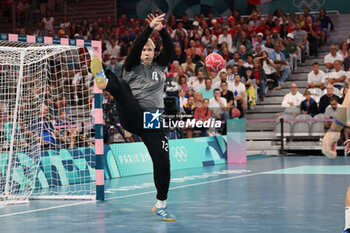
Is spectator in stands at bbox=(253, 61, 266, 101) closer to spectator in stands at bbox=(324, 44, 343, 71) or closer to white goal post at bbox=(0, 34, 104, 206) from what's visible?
spectator in stands at bbox=(324, 44, 343, 71)

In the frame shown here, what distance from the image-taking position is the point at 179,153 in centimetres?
1605

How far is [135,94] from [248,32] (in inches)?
680

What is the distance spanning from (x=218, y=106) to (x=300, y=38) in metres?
6.08

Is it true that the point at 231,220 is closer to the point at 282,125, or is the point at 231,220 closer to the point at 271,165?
the point at 271,165

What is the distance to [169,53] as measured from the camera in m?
7.91

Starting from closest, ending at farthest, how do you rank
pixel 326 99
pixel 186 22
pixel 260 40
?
1. pixel 326 99
2. pixel 260 40
3. pixel 186 22

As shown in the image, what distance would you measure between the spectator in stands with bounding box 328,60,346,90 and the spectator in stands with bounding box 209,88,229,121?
3.59 m

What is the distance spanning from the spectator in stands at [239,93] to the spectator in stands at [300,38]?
421cm

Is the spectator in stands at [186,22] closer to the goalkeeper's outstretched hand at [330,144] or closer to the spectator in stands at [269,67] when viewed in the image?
the spectator in stands at [269,67]

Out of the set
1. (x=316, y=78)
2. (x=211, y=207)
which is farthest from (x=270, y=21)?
(x=211, y=207)

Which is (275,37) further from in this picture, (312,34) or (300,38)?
(312,34)

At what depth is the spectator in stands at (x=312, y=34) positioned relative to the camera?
76.5 feet

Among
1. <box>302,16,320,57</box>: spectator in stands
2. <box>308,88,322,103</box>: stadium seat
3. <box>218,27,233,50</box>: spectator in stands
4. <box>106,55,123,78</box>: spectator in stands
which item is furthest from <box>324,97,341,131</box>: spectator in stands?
<box>106,55,123,78</box>: spectator in stands

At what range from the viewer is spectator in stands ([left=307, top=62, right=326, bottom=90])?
20.5 metres
